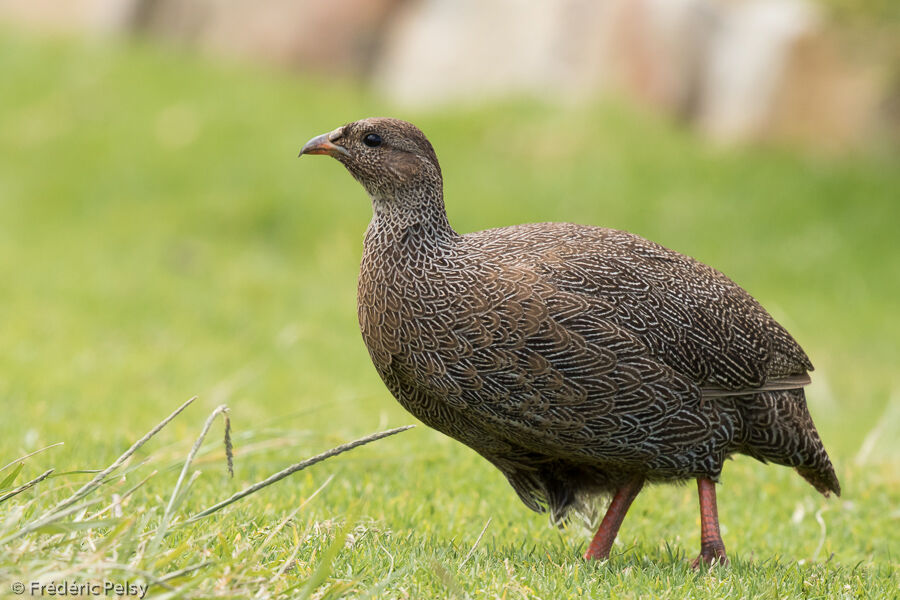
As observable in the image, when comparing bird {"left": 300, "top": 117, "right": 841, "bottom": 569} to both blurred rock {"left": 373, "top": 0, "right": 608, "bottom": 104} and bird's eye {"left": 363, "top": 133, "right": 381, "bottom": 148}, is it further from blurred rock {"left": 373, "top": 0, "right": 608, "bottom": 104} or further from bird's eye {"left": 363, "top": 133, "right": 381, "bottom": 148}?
blurred rock {"left": 373, "top": 0, "right": 608, "bottom": 104}

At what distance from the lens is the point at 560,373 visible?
4207 mm

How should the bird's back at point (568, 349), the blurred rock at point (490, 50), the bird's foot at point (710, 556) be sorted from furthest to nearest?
1. the blurred rock at point (490, 50)
2. the bird's foot at point (710, 556)
3. the bird's back at point (568, 349)

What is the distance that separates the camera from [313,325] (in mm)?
10789

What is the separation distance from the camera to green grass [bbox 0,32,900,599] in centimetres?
400

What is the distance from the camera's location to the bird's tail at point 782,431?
4750 millimetres

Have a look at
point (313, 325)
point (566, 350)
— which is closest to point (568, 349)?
point (566, 350)

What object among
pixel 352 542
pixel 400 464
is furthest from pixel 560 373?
pixel 400 464

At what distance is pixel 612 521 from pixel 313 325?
6402 millimetres

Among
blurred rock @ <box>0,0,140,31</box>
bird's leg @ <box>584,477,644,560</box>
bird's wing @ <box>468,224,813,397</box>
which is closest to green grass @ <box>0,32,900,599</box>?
bird's leg @ <box>584,477,644,560</box>

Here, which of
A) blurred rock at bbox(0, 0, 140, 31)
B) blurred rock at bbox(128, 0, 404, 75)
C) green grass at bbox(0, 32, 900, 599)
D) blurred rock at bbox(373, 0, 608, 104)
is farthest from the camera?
blurred rock at bbox(0, 0, 140, 31)

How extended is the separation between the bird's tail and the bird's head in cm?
156

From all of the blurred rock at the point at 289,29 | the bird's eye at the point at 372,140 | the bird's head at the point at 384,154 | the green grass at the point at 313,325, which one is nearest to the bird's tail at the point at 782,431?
the green grass at the point at 313,325

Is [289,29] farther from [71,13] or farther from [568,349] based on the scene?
[568,349]

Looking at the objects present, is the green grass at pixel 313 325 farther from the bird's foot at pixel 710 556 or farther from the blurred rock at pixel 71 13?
the blurred rock at pixel 71 13
